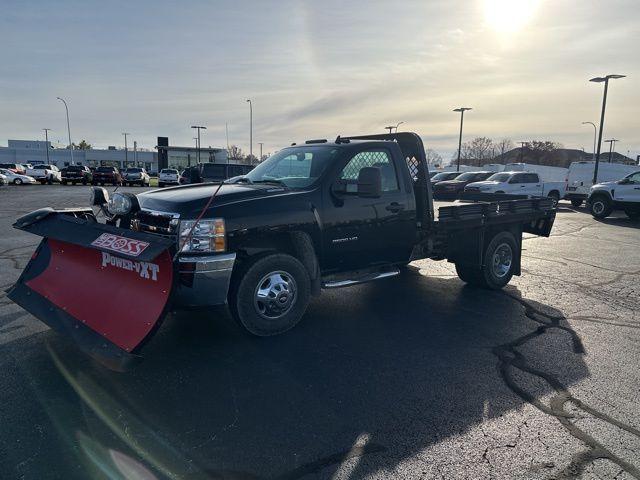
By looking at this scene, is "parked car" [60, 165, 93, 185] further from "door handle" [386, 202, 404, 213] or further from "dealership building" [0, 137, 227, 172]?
"dealership building" [0, 137, 227, 172]

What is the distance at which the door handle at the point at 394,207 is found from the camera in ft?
18.0

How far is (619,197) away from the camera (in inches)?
700

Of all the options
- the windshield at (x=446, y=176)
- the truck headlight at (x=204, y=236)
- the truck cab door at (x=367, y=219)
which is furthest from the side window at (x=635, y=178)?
the truck headlight at (x=204, y=236)

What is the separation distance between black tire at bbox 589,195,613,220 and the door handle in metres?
16.3

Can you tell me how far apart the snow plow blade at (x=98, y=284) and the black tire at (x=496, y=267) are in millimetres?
4703

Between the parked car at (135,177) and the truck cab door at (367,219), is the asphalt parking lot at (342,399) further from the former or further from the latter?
the parked car at (135,177)

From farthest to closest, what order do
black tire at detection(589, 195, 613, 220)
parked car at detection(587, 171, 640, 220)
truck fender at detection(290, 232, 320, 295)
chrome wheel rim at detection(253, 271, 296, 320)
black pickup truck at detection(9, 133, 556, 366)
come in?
1. black tire at detection(589, 195, 613, 220)
2. parked car at detection(587, 171, 640, 220)
3. truck fender at detection(290, 232, 320, 295)
4. chrome wheel rim at detection(253, 271, 296, 320)
5. black pickup truck at detection(9, 133, 556, 366)

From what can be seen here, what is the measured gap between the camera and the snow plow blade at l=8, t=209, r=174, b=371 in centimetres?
347

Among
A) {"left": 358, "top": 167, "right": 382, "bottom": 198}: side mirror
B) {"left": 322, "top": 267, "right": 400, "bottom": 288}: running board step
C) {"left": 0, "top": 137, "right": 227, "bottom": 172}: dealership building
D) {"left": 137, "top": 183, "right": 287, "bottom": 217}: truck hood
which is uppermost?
{"left": 0, "top": 137, "right": 227, "bottom": 172}: dealership building

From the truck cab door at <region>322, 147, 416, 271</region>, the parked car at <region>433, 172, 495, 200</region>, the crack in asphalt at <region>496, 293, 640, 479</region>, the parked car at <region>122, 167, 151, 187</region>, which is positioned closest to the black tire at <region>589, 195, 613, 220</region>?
the parked car at <region>433, 172, 495, 200</region>

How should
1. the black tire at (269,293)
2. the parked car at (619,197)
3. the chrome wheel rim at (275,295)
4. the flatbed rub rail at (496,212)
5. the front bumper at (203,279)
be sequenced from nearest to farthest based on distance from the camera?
the front bumper at (203,279) → the black tire at (269,293) → the chrome wheel rim at (275,295) → the flatbed rub rail at (496,212) → the parked car at (619,197)

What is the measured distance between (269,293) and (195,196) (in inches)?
46.1

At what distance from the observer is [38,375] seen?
11.8 ft

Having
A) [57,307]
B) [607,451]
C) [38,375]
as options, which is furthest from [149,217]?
[607,451]
